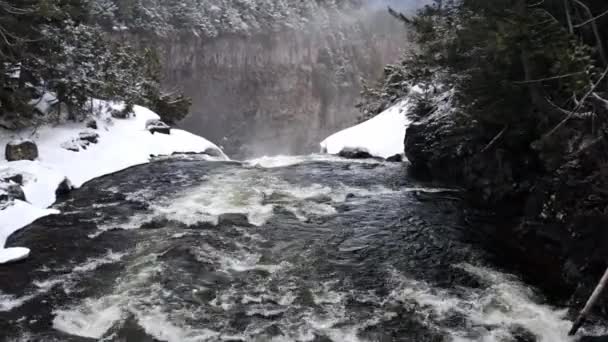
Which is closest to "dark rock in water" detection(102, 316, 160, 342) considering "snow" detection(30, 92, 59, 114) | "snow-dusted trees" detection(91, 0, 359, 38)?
"snow" detection(30, 92, 59, 114)

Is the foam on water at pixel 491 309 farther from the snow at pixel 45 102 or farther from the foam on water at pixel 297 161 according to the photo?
the snow at pixel 45 102

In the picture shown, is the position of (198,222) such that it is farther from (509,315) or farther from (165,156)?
(165,156)

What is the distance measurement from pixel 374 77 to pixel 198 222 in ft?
147

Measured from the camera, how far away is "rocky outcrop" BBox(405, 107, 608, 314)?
222 inches

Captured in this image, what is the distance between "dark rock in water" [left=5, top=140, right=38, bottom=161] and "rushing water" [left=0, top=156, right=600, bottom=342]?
5.30ft

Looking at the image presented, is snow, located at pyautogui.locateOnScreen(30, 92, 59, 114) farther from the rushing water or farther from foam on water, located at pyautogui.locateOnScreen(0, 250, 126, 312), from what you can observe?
foam on water, located at pyautogui.locateOnScreen(0, 250, 126, 312)

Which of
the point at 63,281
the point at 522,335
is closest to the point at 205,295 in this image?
the point at 63,281

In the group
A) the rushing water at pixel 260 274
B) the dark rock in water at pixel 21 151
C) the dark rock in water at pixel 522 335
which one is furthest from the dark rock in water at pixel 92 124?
the dark rock in water at pixel 522 335

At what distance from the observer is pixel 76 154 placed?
39.0ft

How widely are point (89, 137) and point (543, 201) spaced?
11127 mm

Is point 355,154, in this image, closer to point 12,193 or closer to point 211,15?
→ point 12,193

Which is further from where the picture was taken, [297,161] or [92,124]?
[297,161]

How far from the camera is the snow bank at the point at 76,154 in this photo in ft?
27.8

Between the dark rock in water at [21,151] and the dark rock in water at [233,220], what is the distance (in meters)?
5.17
